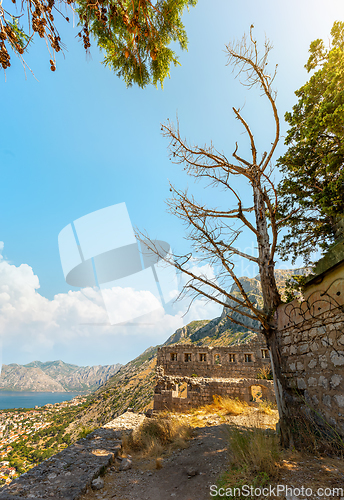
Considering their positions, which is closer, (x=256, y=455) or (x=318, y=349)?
(x=256, y=455)

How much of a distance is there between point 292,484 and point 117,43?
7.72m

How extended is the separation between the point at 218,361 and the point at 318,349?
→ 42.4 ft

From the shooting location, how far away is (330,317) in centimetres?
328

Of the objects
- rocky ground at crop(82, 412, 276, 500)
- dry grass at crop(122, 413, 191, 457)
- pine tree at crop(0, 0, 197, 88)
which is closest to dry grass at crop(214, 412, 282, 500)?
rocky ground at crop(82, 412, 276, 500)

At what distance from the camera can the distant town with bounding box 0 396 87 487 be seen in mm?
29109

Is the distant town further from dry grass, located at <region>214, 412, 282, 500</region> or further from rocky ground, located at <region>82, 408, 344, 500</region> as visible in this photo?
dry grass, located at <region>214, 412, 282, 500</region>

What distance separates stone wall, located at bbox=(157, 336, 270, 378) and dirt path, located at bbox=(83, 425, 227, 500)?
32.2 ft

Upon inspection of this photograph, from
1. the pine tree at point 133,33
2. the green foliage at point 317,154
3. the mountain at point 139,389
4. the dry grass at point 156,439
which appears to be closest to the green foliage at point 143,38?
the pine tree at point 133,33

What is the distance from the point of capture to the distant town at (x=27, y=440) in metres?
29.1

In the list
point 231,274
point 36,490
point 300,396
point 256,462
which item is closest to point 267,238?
point 231,274

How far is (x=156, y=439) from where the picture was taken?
19.3 feet

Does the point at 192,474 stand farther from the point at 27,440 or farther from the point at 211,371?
the point at 27,440

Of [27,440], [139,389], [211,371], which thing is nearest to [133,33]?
[211,371]

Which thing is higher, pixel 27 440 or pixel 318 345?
pixel 318 345
